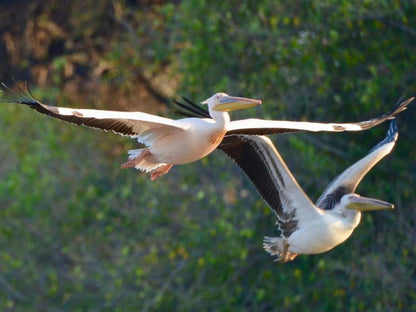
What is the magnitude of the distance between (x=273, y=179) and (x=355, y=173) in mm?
566

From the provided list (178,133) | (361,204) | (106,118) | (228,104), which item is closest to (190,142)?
(178,133)

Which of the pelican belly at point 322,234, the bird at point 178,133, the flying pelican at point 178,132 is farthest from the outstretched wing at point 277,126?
the pelican belly at point 322,234

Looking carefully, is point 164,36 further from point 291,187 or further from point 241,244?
point 291,187

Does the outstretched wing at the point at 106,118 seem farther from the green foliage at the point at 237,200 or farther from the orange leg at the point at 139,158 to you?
the green foliage at the point at 237,200

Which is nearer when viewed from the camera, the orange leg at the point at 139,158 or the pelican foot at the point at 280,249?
the orange leg at the point at 139,158

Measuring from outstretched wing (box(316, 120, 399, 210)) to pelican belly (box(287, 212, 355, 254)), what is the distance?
1.24 ft

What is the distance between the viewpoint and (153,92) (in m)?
15.5

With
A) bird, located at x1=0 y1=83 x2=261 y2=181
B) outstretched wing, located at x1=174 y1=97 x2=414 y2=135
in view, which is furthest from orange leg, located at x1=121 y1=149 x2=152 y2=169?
outstretched wing, located at x1=174 y1=97 x2=414 y2=135

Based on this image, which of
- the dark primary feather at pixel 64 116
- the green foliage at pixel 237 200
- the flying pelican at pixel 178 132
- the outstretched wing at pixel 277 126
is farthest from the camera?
the green foliage at pixel 237 200

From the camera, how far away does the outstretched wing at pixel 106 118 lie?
23.0ft

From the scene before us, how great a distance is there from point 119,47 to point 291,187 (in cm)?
535

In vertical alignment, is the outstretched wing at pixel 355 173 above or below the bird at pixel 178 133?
below

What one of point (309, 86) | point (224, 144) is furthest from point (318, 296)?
point (224, 144)

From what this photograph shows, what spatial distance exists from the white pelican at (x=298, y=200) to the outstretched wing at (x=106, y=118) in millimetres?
952
